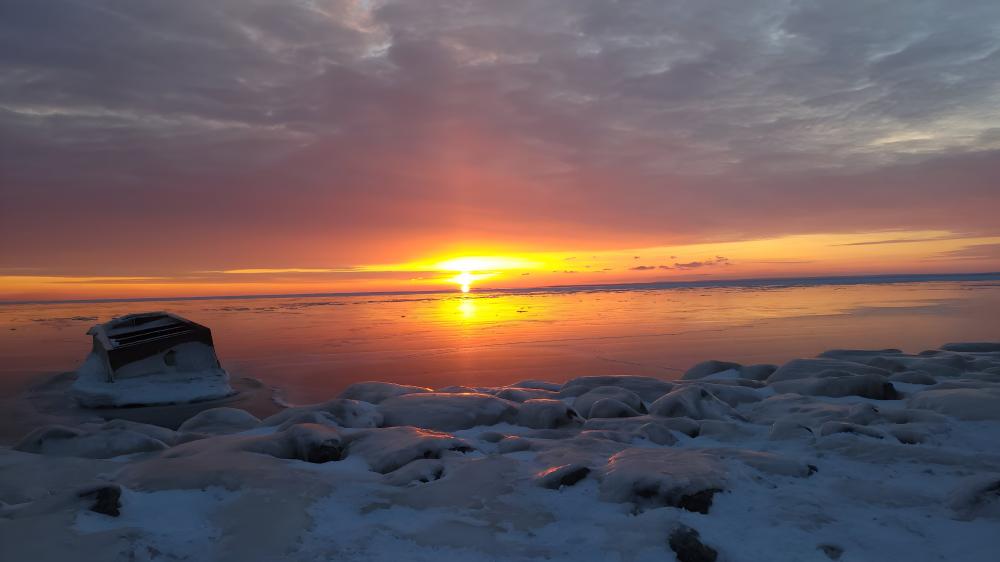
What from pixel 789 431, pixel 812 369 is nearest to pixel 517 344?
pixel 812 369

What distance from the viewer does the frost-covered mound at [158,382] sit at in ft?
38.6

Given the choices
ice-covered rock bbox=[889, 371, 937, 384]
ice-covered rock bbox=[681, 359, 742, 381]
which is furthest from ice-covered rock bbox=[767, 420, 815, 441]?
ice-covered rock bbox=[681, 359, 742, 381]

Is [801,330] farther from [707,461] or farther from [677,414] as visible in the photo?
[707,461]

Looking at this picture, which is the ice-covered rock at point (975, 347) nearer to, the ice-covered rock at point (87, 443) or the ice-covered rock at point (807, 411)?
the ice-covered rock at point (807, 411)

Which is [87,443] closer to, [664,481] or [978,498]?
[664,481]

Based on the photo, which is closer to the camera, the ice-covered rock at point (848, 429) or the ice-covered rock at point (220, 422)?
the ice-covered rock at point (848, 429)

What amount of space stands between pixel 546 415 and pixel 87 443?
626 centimetres

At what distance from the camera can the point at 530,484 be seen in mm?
5703

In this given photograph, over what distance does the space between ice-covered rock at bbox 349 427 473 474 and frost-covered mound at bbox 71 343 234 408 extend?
6.79 meters

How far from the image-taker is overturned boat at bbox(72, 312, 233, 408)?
39.0 feet

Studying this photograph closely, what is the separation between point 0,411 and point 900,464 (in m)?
15.2

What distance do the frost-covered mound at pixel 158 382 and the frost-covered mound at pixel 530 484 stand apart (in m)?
3.91

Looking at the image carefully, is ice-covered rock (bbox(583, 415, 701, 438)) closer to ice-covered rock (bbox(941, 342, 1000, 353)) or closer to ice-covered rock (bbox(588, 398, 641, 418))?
ice-covered rock (bbox(588, 398, 641, 418))

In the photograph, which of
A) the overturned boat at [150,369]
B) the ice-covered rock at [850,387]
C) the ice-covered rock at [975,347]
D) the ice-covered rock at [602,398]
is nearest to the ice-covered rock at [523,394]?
the ice-covered rock at [602,398]
